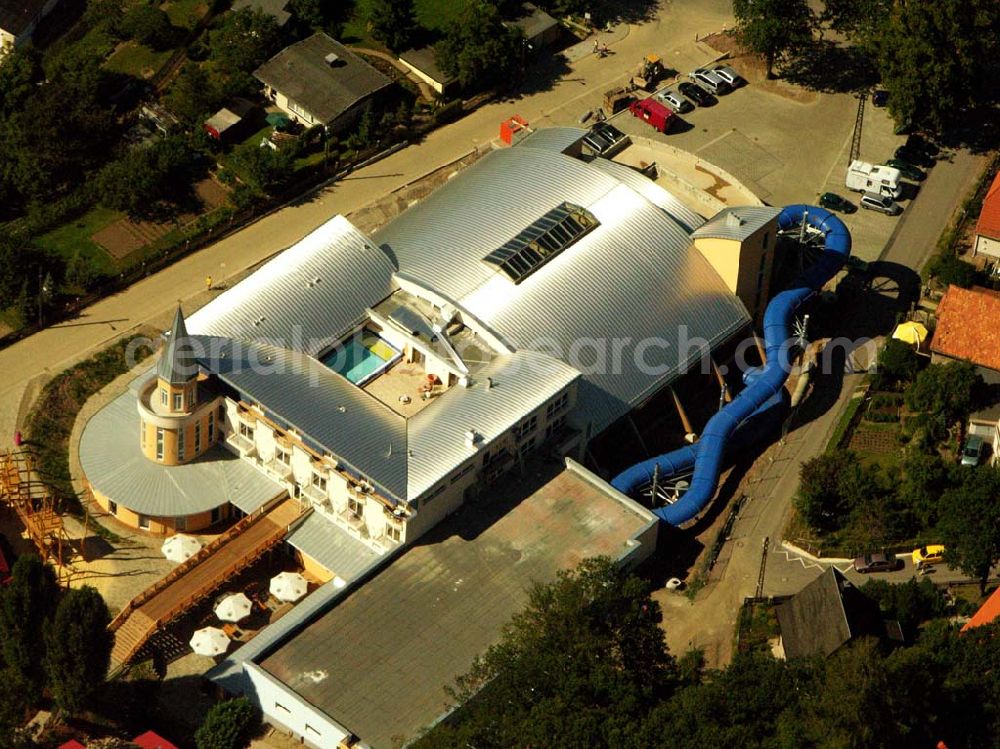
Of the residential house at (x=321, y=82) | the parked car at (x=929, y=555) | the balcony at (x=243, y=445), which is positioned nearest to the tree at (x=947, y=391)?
the parked car at (x=929, y=555)

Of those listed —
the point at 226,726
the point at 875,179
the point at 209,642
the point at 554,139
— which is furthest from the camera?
the point at 875,179

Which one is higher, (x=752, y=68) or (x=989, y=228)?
(x=752, y=68)

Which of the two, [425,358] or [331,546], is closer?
[331,546]

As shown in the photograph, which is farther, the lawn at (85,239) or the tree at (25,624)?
the lawn at (85,239)

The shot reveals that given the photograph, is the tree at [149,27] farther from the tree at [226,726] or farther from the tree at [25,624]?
the tree at [226,726]

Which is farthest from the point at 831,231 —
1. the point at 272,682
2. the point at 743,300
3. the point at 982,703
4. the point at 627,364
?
the point at 272,682

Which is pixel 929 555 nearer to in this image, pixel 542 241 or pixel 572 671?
pixel 572 671

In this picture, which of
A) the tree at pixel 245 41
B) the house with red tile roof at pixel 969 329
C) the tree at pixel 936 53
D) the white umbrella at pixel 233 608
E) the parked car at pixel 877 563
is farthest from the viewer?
the tree at pixel 245 41

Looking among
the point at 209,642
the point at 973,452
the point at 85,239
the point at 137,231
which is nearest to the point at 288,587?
the point at 209,642
